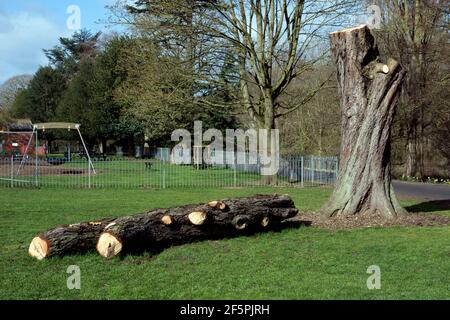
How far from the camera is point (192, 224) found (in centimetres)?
958

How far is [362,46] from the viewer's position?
1224 centimetres

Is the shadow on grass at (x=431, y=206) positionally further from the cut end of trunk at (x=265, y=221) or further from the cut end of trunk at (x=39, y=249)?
the cut end of trunk at (x=39, y=249)

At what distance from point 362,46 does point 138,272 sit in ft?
25.7

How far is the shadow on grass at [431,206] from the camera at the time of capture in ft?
50.5

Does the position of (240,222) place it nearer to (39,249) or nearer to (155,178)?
(39,249)

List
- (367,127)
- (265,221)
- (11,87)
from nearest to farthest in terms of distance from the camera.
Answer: (265,221) < (367,127) < (11,87)

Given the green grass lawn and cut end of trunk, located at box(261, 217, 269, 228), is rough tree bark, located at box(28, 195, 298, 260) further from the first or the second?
the green grass lawn

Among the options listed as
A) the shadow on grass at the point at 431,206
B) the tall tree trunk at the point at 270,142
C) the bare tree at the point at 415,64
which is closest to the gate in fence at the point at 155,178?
the tall tree trunk at the point at 270,142

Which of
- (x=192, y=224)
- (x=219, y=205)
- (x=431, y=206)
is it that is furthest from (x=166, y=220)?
(x=431, y=206)

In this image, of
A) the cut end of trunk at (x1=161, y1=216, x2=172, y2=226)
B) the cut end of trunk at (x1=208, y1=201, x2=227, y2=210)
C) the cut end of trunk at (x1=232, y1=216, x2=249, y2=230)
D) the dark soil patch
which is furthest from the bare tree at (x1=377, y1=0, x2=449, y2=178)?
the cut end of trunk at (x1=161, y1=216, x2=172, y2=226)

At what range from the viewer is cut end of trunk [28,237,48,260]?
797cm

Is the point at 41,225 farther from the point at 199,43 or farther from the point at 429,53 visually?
the point at 429,53

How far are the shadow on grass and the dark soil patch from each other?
9.19 feet

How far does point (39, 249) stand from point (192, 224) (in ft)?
8.93
